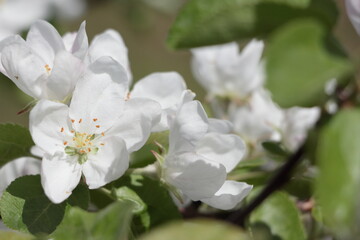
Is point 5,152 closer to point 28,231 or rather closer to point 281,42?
point 28,231

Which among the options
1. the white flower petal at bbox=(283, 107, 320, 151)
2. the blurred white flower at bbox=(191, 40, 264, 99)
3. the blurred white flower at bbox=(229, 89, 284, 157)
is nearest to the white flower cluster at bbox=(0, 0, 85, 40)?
the blurred white flower at bbox=(191, 40, 264, 99)

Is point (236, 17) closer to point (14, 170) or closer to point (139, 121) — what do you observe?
point (139, 121)

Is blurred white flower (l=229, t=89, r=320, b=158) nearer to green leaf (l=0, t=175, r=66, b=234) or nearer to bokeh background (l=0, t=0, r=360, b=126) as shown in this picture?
green leaf (l=0, t=175, r=66, b=234)

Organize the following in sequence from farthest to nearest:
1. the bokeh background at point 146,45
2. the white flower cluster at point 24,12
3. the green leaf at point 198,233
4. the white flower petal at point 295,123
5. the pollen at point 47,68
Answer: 1. the bokeh background at point 146,45
2. the white flower cluster at point 24,12
3. the white flower petal at point 295,123
4. the pollen at point 47,68
5. the green leaf at point 198,233

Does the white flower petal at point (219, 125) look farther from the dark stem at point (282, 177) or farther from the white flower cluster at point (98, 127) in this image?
the dark stem at point (282, 177)

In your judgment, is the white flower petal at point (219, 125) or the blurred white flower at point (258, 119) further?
the blurred white flower at point (258, 119)

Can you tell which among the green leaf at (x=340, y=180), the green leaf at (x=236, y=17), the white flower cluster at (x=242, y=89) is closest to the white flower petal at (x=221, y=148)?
the green leaf at (x=236, y=17)

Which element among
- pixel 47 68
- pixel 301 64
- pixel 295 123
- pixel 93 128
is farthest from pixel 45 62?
pixel 295 123

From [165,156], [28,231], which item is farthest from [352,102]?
[28,231]
